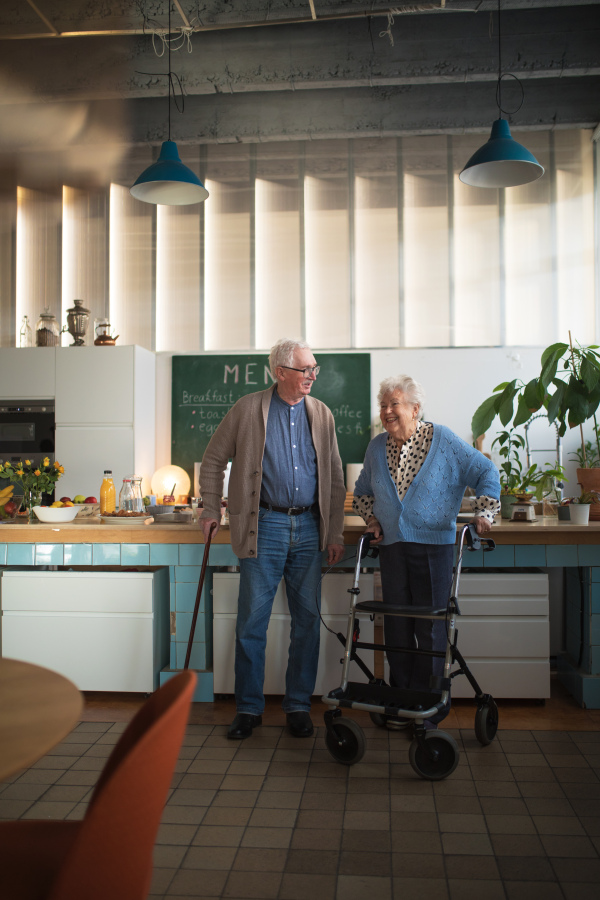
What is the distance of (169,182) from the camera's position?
13.3ft

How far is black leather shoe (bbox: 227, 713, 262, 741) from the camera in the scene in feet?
10.2

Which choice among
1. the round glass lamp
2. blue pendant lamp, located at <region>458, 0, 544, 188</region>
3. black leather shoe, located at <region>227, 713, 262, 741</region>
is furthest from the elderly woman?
the round glass lamp

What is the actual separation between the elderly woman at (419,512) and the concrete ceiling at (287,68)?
2895mm

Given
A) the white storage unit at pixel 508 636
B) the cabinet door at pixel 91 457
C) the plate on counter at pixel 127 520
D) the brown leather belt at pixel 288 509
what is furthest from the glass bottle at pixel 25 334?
the white storage unit at pixel 508 636

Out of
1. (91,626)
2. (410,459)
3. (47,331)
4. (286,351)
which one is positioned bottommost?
(91,626)

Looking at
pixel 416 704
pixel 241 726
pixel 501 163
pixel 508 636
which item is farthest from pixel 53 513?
pixel 501 163

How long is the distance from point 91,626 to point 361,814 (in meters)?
1.73

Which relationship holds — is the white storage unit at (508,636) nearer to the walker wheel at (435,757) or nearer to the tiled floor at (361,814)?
the tiled floor at (361,814)

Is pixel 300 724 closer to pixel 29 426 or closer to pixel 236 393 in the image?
pixel 236 393

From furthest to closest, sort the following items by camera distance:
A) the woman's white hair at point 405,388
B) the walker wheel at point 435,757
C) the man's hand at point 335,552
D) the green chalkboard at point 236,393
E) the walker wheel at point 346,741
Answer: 1. the green chalkboard at point 236,393
2. the man's hand at point 335,552
3. the woman's white hair at point 405,388
4. the walker wheel at point 346,741
5. the walker wheel at point 435,757

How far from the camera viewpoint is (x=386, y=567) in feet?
10.3

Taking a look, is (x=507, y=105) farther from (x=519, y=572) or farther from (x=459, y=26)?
(x=519, y=572)

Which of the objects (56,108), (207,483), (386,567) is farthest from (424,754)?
(56,108)

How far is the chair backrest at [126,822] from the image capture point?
40.8 inches
